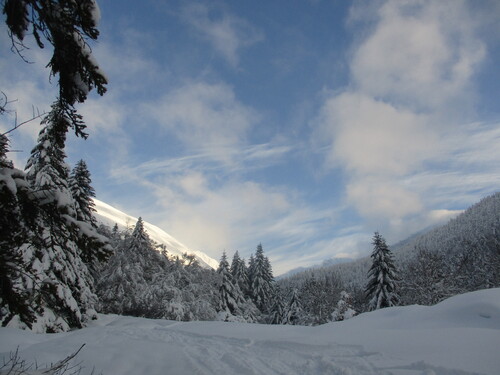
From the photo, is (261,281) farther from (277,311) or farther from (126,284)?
(126,284)

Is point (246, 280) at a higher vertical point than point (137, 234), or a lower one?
lower

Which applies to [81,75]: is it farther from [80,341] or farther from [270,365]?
[80,341]

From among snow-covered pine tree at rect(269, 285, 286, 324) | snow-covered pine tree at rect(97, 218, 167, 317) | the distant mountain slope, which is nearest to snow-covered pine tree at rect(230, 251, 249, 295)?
snow-covered pine tree at rect(269, 285, 286, 324)

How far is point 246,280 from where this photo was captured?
6097 centimetres

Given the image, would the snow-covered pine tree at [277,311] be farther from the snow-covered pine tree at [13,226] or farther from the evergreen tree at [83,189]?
the snow-covered pine tree at [13,226]

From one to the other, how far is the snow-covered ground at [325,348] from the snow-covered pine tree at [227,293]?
90.8 feet

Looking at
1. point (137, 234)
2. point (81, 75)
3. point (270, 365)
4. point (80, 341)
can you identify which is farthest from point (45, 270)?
point (137, 234)

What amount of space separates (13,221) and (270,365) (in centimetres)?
609

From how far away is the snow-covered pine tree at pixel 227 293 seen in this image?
3715 cm

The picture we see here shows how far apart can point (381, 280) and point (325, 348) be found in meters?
24.2

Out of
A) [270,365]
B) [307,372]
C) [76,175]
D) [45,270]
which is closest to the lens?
[307,372]

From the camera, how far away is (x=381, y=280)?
2916cm

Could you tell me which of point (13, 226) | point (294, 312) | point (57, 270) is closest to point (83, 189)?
point (57, 270)

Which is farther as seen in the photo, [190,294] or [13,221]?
[190,294]
